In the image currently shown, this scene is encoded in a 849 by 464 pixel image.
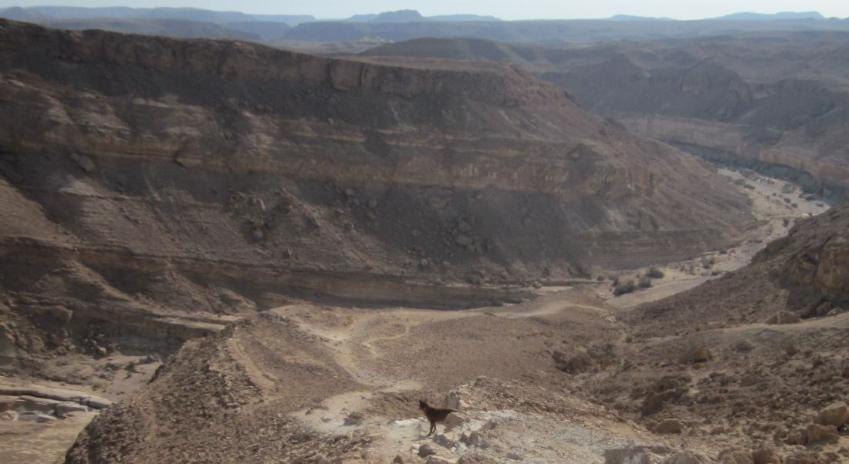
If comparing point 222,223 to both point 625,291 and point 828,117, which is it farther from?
point 828,117

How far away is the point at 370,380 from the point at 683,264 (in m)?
27.6

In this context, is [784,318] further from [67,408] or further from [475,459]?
[67,408]

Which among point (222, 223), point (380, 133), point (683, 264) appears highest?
point (380, 133)

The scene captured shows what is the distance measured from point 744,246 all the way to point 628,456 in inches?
1584

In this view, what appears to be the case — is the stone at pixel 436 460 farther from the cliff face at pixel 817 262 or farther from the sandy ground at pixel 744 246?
the sandy ground at pixel 744 246

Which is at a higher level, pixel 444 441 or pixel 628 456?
pixel 628 456

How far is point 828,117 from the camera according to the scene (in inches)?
3137

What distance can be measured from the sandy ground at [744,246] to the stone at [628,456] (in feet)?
83.6

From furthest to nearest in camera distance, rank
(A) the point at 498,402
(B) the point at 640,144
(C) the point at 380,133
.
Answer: (B) the point at 640,144 → (C) the point at 380,133 → (A) the point at 498,402

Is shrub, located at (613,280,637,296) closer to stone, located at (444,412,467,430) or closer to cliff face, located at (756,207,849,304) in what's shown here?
cliff face, located at (756,207,849,304)

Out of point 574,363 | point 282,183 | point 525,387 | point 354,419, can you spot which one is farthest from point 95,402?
point 282,183

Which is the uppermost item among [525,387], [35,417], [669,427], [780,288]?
[669,427]

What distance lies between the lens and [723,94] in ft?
315

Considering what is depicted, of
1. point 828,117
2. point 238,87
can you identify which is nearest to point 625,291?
point 238,87
